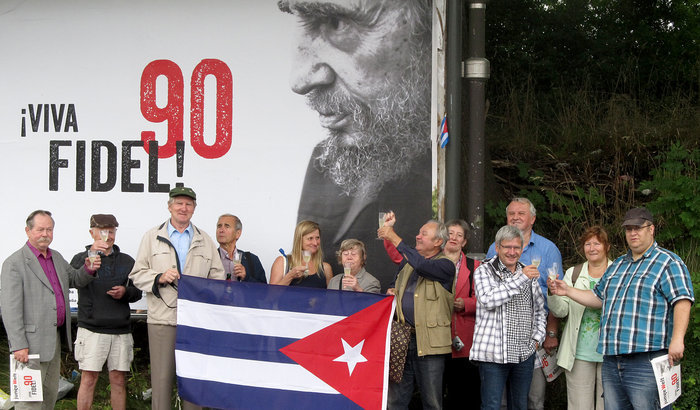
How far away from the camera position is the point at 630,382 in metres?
5.16

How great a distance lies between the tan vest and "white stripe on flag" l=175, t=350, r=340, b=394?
722mm

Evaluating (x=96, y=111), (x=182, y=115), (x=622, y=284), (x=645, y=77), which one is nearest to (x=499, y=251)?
(x=622, y=284)

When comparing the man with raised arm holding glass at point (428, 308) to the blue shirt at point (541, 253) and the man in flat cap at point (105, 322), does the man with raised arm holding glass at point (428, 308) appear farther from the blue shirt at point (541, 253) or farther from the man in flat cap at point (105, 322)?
the man in flat cap at point (105, 322)

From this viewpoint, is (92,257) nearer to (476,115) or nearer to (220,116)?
(220,116)

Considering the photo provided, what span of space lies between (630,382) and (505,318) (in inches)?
34.2

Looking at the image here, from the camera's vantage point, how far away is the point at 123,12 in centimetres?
735

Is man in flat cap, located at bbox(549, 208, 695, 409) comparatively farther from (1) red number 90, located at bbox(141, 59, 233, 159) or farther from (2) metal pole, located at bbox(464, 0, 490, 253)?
(1) red number 90, located at bbox(141, 59, 233, 159)

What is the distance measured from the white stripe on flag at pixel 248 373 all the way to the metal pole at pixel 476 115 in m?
1.90

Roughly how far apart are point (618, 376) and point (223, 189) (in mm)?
3613

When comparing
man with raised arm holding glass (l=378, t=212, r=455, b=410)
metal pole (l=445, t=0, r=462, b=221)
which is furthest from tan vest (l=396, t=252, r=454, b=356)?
metal pole (l=445, t=0, r=462, b=221)

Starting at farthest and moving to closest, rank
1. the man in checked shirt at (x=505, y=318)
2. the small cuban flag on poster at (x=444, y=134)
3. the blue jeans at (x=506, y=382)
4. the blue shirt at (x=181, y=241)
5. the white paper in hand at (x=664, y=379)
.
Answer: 1. the small cuban flag on poster at (x=444, y=134)
2. the blue shirt at (x=181, y=241)
3. the blue jeans at (x=506, y=382)
4. the man in checked shirt at (x=505, y=318)
5. the white paper in hand at (x=664, y=379)

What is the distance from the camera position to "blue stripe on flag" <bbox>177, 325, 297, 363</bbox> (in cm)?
590

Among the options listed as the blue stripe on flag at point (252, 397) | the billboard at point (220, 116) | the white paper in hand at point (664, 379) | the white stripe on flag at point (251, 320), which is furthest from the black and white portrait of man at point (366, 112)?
the white paper in hand at point (664, 379)

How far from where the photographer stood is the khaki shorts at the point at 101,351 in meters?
6.29
